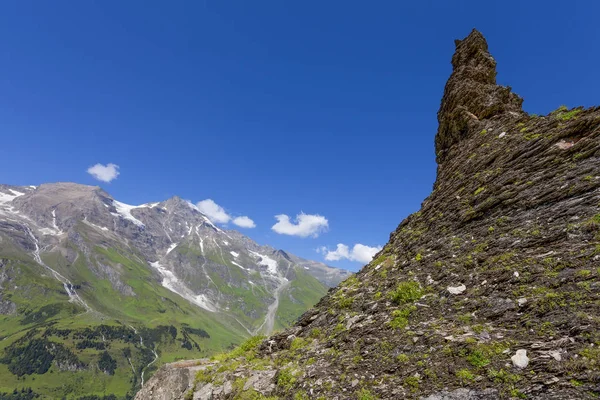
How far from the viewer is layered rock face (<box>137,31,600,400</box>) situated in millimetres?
9125

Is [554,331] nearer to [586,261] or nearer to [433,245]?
[586,261]

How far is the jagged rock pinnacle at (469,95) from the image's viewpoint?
25.1m

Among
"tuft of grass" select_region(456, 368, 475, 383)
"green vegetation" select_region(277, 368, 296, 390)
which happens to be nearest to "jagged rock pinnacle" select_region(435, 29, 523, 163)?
"tuft of grass" select_region(456, 368, 475, 383)

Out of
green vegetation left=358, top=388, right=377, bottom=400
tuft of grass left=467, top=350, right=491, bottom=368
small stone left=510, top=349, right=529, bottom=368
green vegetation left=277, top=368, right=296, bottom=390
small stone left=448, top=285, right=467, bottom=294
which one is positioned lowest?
green vegetation left=277, top=368, right=296, bottom=390

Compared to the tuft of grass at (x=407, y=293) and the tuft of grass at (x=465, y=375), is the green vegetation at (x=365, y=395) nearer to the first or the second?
the tuft of grass at (x=465, y=375)

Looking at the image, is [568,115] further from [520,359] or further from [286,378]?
[286,378]

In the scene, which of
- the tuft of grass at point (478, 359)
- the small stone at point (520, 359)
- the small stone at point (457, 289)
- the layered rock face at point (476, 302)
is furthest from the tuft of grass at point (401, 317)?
the small stone at point (520, 359)

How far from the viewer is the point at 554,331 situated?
921cm

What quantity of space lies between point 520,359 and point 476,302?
3190 millimetres

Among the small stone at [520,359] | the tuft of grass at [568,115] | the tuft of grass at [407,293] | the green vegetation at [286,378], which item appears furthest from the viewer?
the tuft of grass at [568,115]

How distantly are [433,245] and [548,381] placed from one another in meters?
9.47

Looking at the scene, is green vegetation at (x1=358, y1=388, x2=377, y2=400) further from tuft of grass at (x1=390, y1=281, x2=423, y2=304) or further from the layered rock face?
tuft of grass at (x1=390, y1=281, x2=423, y2=304)

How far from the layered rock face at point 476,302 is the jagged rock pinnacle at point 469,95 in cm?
273

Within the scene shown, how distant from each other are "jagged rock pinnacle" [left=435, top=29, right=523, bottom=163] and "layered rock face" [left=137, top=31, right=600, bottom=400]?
273 centimetres
